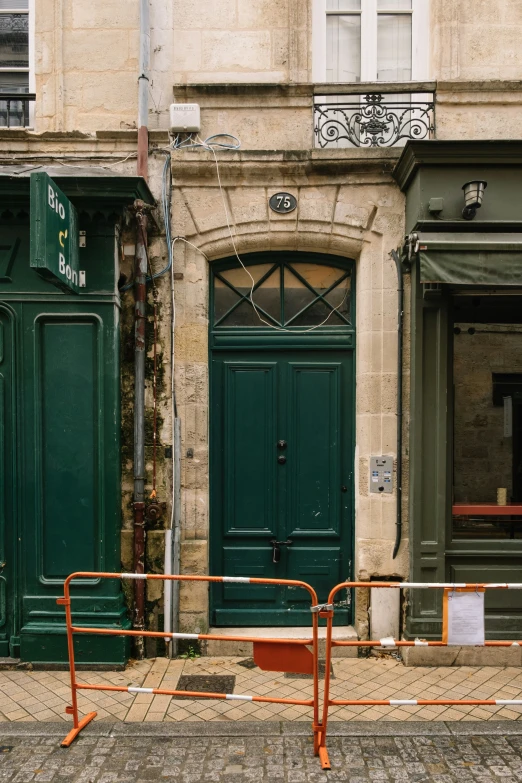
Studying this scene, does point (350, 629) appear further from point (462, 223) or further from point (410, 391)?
point (462, 223)

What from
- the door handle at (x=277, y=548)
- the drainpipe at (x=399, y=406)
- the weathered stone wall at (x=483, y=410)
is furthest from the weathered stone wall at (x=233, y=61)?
the door handle at (x=277, y=548)

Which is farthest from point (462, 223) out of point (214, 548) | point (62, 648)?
point (62, 648)

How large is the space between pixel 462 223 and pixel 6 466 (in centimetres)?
471

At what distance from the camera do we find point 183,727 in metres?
4.20

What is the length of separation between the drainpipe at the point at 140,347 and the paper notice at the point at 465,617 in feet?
9.30

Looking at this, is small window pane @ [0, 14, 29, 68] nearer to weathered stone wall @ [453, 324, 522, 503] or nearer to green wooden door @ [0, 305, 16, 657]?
green wooden door @ [0, 305, 16, 657]

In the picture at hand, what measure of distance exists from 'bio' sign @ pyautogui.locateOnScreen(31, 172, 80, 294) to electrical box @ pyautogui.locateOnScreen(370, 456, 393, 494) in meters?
3.24

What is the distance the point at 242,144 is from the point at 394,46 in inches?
76.0

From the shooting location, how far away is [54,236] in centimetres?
455

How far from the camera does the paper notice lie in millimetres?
3930

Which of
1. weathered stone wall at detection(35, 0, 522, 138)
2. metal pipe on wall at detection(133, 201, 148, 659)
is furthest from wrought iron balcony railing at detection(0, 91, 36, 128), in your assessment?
metal pipe on wall at detection(133, 201, 148, 659)

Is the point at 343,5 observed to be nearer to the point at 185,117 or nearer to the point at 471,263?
the point at 185,117

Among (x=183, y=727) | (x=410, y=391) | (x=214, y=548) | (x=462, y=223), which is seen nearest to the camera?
(x=183, y=727)

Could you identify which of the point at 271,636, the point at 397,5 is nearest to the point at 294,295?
the point at 397,5
